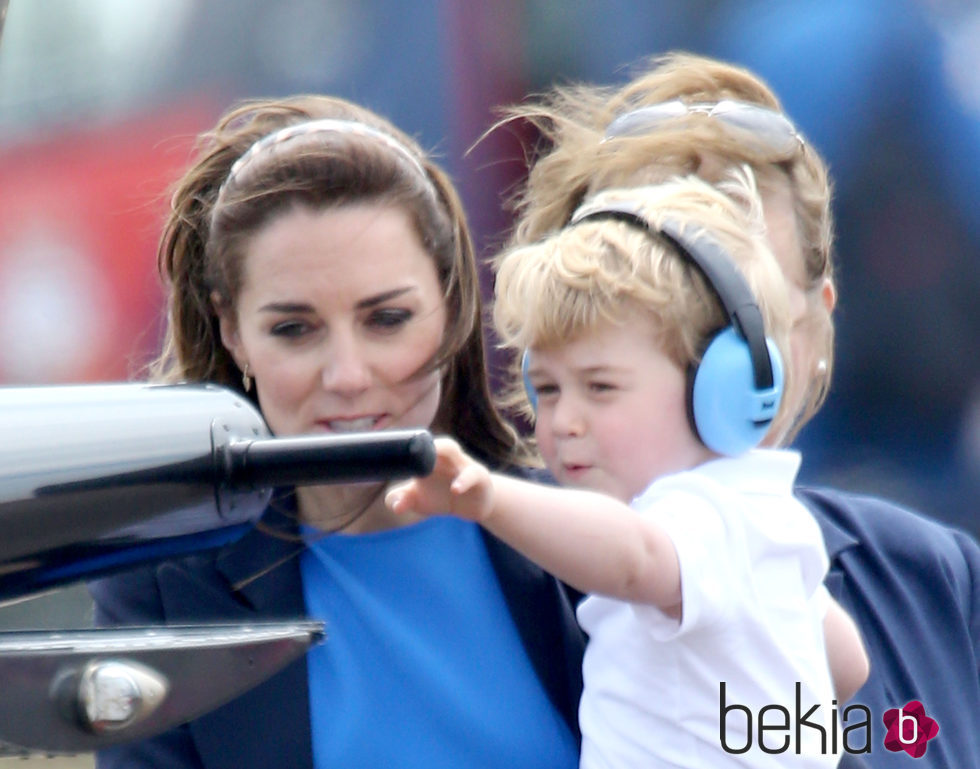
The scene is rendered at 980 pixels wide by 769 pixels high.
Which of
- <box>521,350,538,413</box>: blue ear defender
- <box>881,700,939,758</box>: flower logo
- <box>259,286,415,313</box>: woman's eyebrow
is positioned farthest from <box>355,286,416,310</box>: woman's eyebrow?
<box>881,700,939,758</box>: flower logo

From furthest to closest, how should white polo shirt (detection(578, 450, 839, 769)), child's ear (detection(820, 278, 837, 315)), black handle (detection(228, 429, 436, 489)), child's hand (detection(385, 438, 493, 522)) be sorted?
1. child's ear (detection(820, 278, 837, 315))
2. white polo shirt (detection(578, 450, 839, 769))
3. child's hand (detection(385, 438, 493, 522))
4. black handle (detection(228, 429, 436, 489))

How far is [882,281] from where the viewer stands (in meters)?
4.09

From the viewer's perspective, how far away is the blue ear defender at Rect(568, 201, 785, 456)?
4.74 ft

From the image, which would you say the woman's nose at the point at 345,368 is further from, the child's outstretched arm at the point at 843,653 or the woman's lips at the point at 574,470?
the child's outstretched arm at the point at 843,653

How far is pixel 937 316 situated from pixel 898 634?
7.73 ft

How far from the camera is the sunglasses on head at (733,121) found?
6.62 ft

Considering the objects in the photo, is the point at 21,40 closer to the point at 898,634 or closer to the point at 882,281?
the point at 882,281

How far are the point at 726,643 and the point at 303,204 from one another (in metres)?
0.82

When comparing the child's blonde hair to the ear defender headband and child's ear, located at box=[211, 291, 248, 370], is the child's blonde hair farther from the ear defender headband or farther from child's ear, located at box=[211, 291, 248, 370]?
child's ear, located at box=[211, 291, 248, 370]

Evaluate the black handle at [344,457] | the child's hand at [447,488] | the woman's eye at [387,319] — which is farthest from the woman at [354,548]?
the black handle at [344,457]

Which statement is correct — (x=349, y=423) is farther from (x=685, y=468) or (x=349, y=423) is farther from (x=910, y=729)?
(x=910, y=729)

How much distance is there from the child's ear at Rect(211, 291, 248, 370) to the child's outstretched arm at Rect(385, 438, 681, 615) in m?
0.80

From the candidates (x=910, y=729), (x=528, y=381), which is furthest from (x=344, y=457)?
(x=910, y=729)

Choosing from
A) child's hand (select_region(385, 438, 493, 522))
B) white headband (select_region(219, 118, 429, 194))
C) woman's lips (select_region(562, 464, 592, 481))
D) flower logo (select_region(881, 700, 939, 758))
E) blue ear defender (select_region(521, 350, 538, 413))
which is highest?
white headband (select_region(219, 118, 429, 194))
